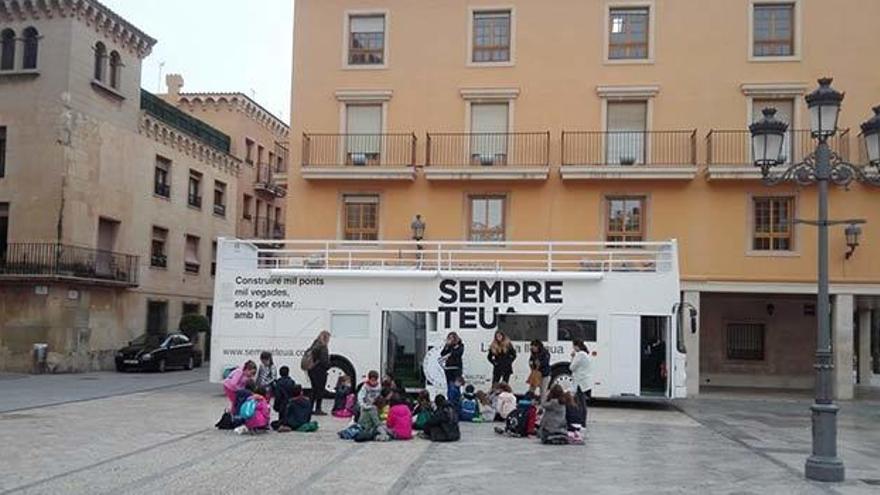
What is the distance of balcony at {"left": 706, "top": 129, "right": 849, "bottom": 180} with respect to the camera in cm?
2566

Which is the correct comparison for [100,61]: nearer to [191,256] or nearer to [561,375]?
[191,256]

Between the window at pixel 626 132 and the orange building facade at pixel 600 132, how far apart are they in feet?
0.20

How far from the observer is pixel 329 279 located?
809 inches

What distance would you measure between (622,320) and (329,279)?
258 inches

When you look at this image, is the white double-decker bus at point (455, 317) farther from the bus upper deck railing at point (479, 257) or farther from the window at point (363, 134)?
the window at point (363, 134)

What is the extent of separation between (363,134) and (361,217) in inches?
101

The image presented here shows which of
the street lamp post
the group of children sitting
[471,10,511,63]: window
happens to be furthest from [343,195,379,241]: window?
the street lamp post

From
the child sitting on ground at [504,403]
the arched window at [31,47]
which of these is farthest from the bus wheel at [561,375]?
the arched window at [31,47]

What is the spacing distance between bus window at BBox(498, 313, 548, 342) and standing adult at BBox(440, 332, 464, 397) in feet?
5.66

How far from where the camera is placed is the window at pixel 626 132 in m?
26.8

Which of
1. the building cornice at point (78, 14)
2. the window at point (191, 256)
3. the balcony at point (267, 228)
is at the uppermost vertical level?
the building cornice at point (78, 14)

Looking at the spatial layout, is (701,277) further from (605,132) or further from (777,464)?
(777,464)

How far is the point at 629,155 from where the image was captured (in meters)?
26.8

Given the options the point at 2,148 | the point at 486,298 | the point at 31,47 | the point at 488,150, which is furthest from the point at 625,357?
the point at 31,47
